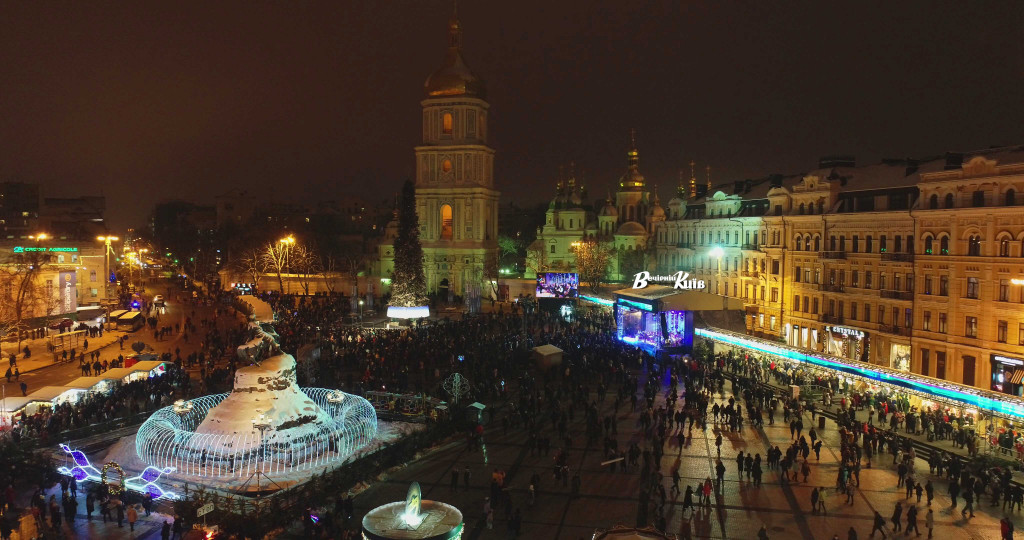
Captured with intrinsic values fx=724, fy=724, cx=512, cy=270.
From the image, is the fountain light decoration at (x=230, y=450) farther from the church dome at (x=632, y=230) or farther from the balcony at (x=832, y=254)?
the church dome at (x=632, y=230)

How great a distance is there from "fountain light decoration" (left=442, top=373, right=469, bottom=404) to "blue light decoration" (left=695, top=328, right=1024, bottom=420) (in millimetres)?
13855

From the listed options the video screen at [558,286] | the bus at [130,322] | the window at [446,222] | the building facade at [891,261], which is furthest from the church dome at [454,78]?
the bus at [130,322]

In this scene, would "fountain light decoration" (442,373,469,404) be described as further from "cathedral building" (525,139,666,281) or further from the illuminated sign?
"cathedral building" (525,139,666,281)

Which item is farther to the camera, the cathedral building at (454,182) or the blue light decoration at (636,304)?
the cathedral building at (454,182)

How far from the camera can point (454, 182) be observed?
66750mm

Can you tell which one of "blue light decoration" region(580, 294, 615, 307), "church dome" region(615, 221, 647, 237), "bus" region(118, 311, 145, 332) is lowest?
"bus" region(118, 311, 145, 332)

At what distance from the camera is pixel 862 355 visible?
38406 millimetres

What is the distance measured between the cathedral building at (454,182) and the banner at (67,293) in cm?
2791

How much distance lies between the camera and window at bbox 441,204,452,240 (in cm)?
6781

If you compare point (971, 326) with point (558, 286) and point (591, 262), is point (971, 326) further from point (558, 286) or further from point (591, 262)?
point (591, 262)

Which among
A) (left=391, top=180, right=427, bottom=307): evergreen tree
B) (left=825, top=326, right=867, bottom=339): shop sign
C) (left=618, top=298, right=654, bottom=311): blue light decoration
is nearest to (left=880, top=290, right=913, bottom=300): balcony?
(left=825, top=326, right=867, bottom=339): shop sign

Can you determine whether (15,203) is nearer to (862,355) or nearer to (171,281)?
(171,281)

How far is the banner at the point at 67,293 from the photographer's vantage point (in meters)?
51.7

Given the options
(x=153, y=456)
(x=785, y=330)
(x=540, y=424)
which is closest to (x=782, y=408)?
(x=540, y=424)
